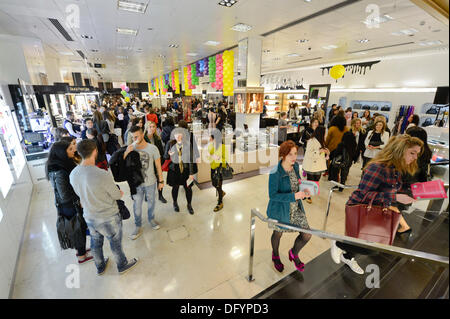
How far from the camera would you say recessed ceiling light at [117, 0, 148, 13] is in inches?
176

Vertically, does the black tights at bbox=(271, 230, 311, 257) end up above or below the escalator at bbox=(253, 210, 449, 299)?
above

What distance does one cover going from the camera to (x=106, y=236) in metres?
2.42

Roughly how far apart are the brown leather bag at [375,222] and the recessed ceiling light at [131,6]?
18.1ft

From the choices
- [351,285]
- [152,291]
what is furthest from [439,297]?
[152,291]

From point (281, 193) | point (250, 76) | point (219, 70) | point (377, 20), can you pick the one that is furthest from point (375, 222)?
point (219, 70)

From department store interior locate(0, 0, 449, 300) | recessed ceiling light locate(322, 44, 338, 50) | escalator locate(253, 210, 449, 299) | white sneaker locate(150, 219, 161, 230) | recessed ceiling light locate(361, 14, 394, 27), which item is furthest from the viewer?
recessed ceiling light locate(322, 44, 338, 50)

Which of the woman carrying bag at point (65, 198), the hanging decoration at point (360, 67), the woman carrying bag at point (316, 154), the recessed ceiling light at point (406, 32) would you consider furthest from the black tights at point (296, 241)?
the hanging decoration at point (360, 67)

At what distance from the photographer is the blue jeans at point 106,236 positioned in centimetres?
237

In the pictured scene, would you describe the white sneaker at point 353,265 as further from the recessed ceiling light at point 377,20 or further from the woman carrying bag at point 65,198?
the recessed ceiling light at point 377,20

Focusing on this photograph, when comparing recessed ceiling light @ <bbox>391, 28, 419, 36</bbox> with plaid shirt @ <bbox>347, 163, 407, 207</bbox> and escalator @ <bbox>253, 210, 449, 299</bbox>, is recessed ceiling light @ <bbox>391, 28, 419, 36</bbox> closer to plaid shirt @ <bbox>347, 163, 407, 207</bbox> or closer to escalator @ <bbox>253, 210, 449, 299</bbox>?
escalator @ <bbox>253, 210, 449, 299</bbox>

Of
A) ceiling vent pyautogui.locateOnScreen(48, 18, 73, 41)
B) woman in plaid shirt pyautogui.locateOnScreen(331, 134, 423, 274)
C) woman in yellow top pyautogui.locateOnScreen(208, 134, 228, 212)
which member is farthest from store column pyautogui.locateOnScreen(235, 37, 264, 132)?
woman in plaid shirt pyautogui.locateOnScreen(331, 134, 423, 274)

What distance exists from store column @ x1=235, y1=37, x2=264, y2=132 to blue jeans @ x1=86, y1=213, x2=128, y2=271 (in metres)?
6.06

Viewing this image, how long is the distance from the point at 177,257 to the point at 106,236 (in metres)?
0.99

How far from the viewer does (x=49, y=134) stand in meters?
5.90
